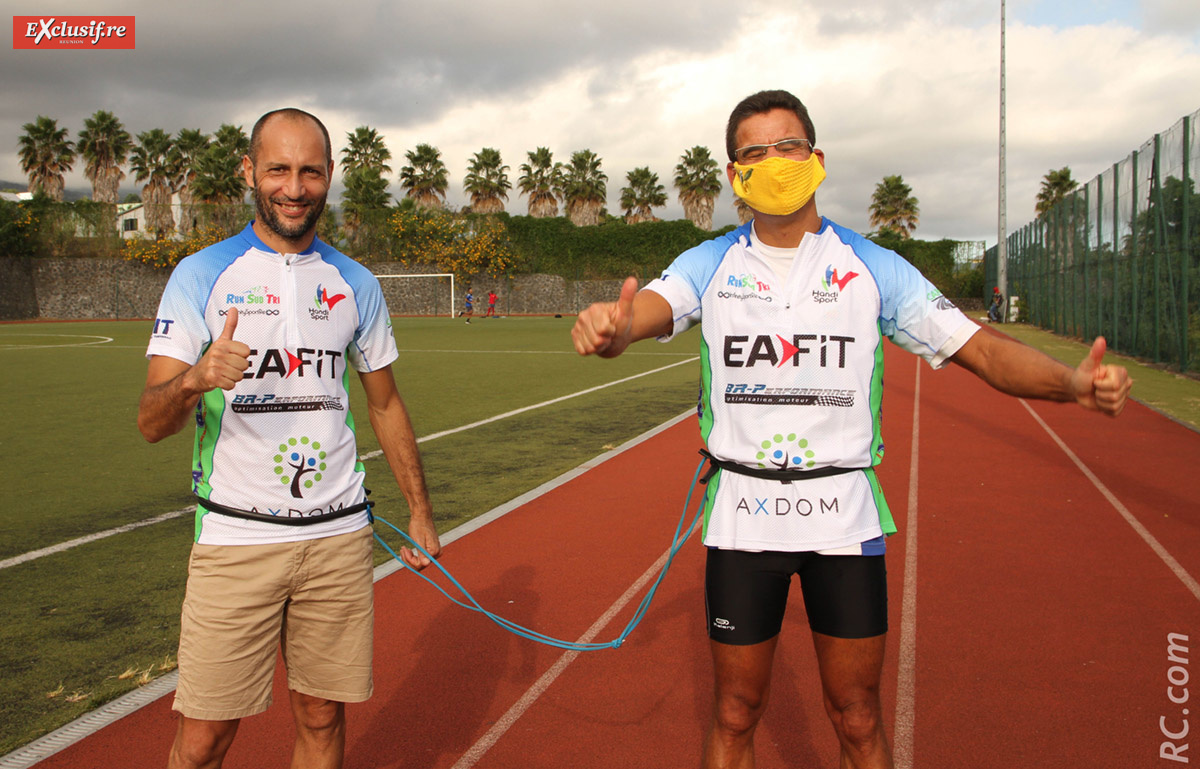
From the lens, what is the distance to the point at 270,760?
351cm

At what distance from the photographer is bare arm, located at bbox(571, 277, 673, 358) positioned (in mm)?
2242

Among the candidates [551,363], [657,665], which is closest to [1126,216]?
[551,363]

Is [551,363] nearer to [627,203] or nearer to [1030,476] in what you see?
[1030,476]

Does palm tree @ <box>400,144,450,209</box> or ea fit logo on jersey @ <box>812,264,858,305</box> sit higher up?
palm tree @ <box>400,144,450,209</box>

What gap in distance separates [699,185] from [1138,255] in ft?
167

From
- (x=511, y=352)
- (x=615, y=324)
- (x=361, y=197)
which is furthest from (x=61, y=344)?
(x=361, y=197)

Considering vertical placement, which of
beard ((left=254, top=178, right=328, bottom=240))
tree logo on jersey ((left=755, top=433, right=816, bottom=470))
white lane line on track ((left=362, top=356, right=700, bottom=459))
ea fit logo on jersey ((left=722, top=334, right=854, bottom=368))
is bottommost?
white lane line on track ((left=362, top=356, right=700, bottom=459))

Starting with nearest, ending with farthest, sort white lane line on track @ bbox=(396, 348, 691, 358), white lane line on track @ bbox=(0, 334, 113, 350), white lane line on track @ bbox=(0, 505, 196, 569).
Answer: white lane line on track @ bbox=(0, 505, 196, 569) → white lane line on track @ bbox=(396, 348, 691, 358) → white lane line on track @ bbox=(0, 334, 113, 350)

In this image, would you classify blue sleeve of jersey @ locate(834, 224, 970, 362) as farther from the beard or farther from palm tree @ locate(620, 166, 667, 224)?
palm tree @ locate(620, 166, 667, 224)

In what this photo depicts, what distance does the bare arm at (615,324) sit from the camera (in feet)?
7.36

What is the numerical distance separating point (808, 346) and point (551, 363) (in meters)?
18.5

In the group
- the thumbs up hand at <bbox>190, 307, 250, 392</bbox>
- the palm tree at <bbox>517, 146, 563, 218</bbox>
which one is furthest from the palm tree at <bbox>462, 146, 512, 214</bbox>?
the thumbs up hand at <bbox>190, 307, 250, 392</bbox>

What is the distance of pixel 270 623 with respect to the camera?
2600 mm

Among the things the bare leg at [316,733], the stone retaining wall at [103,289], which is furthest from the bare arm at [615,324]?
the stone retaining wall at [103,289]
